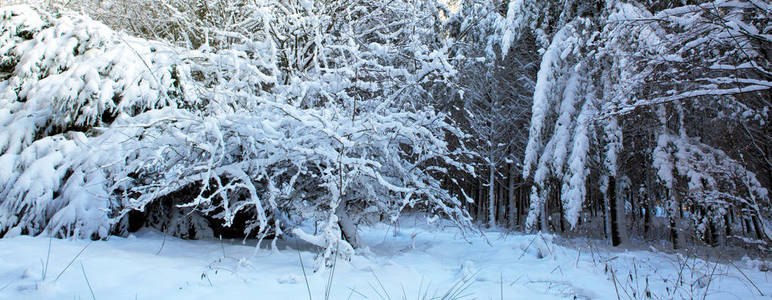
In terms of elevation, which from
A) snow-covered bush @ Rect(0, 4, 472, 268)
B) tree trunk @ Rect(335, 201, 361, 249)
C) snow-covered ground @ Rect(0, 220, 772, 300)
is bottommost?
snow-covered ground @ Rect(0, 220, 772, 300)

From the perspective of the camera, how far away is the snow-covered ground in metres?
2.25

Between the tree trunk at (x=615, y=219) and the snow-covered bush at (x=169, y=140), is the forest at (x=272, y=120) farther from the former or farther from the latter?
the tree trunk at (x=615, y=219)

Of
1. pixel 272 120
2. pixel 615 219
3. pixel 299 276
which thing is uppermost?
pixel 272 120

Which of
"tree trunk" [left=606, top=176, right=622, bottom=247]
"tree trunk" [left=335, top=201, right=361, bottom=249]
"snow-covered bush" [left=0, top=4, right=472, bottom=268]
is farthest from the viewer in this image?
"tree trunk" [left=606, top=176, right=622, bottom=247]

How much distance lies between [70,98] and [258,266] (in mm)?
3215

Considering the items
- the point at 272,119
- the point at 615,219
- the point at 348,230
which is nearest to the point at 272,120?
the point at 272,119

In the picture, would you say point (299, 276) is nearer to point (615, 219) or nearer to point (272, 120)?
point (272, 120)

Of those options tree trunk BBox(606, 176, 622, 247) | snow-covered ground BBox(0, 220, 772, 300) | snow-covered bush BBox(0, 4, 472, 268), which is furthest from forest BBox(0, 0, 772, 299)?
tree trunk BBox(606, 176, 622, 247)

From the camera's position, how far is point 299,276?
2904 mm

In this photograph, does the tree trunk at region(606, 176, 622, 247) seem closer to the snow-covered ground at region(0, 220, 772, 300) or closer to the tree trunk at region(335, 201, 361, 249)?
the snow-covered ground at region(0, 220, 772, 300)

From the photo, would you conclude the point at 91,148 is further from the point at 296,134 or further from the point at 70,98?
the point at 296,134

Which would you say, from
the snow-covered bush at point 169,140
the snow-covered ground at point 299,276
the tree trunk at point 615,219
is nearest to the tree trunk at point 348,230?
the snow-covered bush at point 169,140

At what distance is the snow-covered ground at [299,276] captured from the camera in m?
2.25

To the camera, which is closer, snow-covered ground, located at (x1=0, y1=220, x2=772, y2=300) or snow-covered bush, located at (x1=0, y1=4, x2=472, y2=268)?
snow-covered ground, located at (x1=0, y1=220, x2=772, y2=300)
